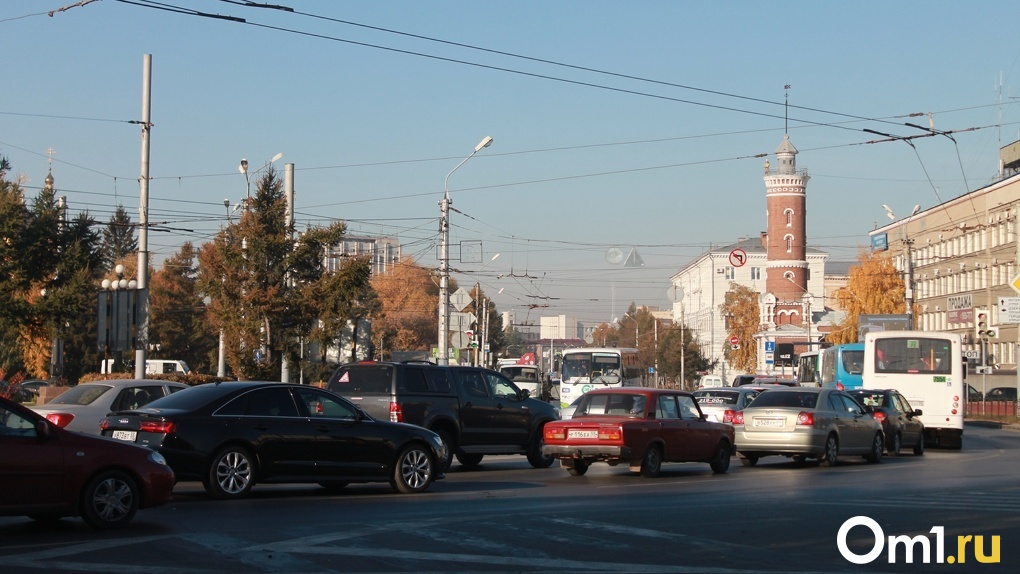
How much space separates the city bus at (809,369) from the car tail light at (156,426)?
33550 millimetres

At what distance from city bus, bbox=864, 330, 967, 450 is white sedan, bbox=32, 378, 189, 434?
2133 cm

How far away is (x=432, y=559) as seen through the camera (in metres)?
9.77

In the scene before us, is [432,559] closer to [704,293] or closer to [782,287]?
[782,287]

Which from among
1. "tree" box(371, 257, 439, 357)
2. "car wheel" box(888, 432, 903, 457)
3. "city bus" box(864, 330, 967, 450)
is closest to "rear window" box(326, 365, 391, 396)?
"car wheel" box(888, 432, 903, 457)

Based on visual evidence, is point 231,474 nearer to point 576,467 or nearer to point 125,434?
point 125,434

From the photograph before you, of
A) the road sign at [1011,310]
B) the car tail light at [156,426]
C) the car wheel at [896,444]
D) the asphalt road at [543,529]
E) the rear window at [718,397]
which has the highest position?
the road sign at [1011,310]

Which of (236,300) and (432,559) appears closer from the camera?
(432,559)

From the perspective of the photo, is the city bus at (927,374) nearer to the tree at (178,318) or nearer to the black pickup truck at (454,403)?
the black pickup truck at (454,403)

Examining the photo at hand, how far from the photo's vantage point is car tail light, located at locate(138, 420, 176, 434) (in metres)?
13.9

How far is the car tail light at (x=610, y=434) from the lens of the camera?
18.4 metres

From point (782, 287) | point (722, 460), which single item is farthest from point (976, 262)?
point (722, 460)

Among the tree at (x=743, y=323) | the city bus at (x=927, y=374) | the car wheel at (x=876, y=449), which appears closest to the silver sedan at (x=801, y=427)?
the car wheel at (x=876, y=449)

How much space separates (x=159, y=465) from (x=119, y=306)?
59.2 ft

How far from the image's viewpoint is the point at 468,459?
21000mm
